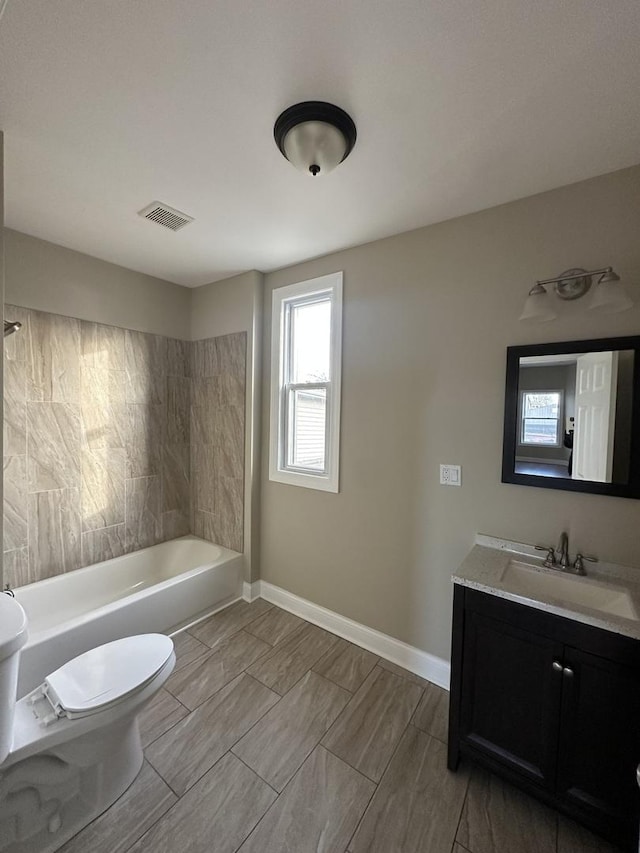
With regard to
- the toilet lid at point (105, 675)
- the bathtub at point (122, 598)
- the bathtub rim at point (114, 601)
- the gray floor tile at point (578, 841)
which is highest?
the toilet lid at point (105, 675)

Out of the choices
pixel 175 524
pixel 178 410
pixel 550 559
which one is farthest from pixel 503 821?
pixel 178 410

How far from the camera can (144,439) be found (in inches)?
109

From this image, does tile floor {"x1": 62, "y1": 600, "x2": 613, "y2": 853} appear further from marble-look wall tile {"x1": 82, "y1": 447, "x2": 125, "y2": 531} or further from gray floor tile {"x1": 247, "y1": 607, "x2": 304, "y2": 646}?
marble-look wall tile {"x1": 82, "y1": 447, "x2": 125, "y2": 531}

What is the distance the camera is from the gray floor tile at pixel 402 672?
74.9 inches

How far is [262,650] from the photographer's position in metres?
2.12

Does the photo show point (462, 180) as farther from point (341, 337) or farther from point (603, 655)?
point (603, 655)

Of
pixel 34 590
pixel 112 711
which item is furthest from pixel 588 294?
pixel 34 590

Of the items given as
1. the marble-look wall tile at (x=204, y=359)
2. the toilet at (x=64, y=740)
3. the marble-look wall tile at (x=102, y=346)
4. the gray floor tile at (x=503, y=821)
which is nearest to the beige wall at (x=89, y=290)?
the marble-look wall tile at (x=102, y=346)

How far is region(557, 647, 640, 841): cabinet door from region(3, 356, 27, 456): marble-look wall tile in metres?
3.01

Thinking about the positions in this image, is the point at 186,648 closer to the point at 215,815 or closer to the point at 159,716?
the point at 159,716

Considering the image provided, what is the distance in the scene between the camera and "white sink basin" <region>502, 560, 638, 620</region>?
1.27m

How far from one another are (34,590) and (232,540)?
1.29 metres

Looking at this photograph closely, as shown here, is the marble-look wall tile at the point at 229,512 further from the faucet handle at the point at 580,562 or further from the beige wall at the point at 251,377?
the faucet handle at the point at 580,562

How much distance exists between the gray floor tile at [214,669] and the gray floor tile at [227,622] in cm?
7
